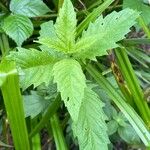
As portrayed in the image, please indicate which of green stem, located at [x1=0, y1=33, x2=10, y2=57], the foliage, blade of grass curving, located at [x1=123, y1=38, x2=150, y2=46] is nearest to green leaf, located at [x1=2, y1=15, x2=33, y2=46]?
the foliage

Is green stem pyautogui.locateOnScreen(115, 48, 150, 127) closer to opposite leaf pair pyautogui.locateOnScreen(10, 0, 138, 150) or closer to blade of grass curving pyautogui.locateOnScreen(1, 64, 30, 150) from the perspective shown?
opposite leaf pair pyautogui.locateOnScreen(10, 0, 138, 150)

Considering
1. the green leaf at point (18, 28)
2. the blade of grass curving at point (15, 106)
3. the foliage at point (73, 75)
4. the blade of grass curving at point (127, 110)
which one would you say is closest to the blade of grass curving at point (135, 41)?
the foliage at point (73, 75)

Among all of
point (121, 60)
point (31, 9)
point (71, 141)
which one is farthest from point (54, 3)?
point (71, 141)

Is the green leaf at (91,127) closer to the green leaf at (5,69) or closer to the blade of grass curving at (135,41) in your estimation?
the green leaf at (5,69)

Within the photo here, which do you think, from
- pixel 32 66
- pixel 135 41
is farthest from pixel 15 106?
pixel 135 41

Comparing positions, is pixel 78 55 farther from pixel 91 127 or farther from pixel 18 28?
pixel 18 28

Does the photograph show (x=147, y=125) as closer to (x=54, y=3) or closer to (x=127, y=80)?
(x=127, y=80)
